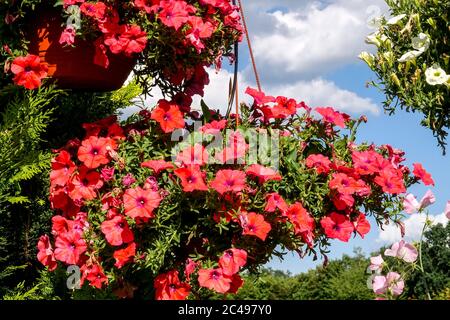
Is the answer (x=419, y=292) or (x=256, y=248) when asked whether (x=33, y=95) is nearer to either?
(x=256, y=248)

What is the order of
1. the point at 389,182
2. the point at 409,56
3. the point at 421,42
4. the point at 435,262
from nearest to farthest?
1. the point at 389,182
2. the point at 409,56
3. the point at 421,42
4. the point at 435,262

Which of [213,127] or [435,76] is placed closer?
[213,127]

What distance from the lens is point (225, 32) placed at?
2803mm

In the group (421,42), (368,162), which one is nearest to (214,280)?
(368,162)

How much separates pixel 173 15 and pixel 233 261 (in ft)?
3.25

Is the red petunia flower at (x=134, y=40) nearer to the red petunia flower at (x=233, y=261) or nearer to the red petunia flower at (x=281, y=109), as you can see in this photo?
the red petunia flower at (x=281, y=109)

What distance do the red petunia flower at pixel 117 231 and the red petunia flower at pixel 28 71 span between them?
0.69 meters

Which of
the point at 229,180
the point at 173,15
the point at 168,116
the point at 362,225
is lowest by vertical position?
the point at 362,225

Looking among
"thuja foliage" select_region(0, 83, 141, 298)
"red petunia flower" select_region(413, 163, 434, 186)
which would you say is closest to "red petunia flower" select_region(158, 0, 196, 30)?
"thuja foliage" select_region(0, 83, 141, 298)

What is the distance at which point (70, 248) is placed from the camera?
253 centimetres

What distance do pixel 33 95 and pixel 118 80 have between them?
40 cm

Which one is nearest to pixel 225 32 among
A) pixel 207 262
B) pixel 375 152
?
pixel 375 152

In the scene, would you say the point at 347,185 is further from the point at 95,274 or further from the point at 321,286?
the point at 321,286

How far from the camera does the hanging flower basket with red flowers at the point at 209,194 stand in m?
2.37
